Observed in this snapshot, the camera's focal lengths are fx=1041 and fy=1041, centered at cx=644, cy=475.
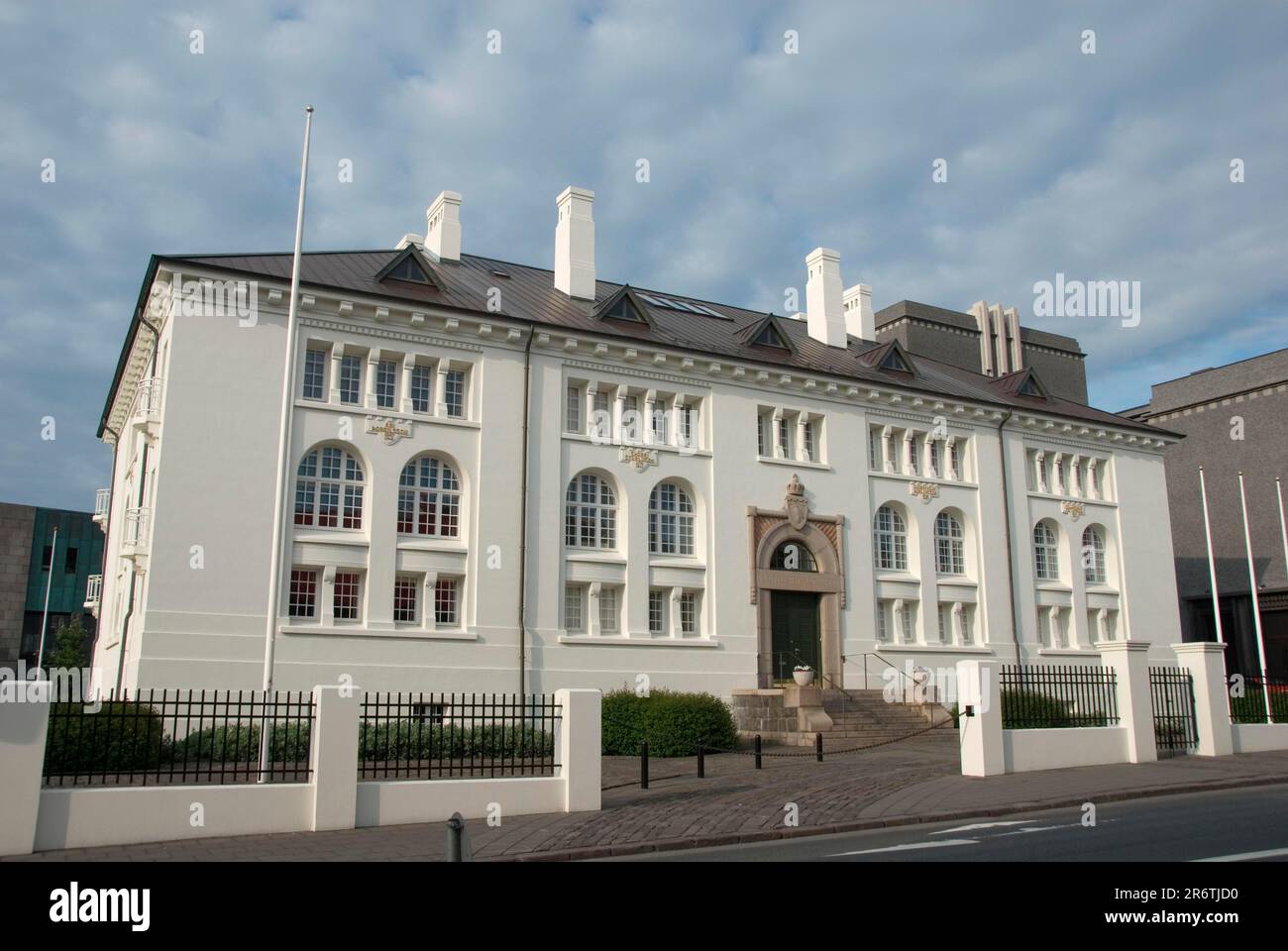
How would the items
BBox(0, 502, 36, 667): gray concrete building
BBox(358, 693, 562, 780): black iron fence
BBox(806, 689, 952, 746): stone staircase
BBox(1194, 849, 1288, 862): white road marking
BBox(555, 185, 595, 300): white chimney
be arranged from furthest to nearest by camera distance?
BBox(0, 502, 36, 667): gray concrete building
BBox(555, 185, 595, 300): white chimney
BBox(806, 689, 952, 746): stone staircase
BBox(358, 693, 562, 780): black iron fence
BBox(1194, 849, 1288, 862): white road marking

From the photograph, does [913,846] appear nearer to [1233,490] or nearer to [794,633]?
[794,633]

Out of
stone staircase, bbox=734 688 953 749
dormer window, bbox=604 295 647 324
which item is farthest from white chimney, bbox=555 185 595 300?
stone staircase, bbox=734 688 953 749

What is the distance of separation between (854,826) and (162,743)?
12.6 metres

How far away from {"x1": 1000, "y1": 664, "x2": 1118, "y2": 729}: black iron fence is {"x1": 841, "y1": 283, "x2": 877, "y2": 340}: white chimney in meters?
22.8

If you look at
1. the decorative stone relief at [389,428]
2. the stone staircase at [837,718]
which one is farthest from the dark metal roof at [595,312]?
the stone staircase at [837,718]

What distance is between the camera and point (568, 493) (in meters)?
29.1

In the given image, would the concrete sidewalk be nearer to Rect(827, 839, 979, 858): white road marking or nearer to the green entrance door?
Rect(827, 839, 979, 858): white road marking

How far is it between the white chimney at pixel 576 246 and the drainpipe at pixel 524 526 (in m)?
5.49

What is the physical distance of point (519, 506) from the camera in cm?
2781

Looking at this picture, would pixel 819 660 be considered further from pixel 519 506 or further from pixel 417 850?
pixel 417 850

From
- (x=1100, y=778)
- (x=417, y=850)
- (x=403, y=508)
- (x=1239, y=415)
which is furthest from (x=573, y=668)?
(x=1239, y=415)

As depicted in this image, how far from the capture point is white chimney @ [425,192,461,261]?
33875 mm

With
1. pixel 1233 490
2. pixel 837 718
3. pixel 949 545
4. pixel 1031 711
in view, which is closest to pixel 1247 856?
pixel 1031 711

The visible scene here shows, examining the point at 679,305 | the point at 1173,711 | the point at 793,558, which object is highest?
the point at 679,305
